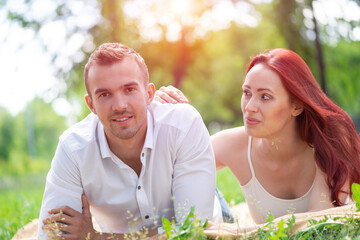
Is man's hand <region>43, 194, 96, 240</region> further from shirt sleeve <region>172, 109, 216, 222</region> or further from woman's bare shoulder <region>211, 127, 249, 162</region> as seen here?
woman's bare shoulder <region>211, 127, 249, 162</region>

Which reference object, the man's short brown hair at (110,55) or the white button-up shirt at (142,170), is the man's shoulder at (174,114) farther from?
the man's short brown hair at (110,55)

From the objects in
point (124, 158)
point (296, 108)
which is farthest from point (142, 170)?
point (296, 108)

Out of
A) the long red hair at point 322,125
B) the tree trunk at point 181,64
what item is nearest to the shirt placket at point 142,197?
the long red hair at point 322,125

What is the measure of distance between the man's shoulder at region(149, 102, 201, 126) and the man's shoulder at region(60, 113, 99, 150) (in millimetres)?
495

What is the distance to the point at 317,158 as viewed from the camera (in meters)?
3.78

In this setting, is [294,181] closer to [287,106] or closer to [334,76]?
[287,106]

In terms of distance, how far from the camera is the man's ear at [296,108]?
373 centimetres

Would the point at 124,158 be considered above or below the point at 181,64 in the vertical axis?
below

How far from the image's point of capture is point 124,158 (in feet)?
11.1

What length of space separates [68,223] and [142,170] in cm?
64

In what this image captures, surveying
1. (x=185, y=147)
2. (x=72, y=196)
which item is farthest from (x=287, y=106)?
(x=72, y=196)

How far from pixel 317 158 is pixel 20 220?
3.15 m

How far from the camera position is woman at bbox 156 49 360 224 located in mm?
3592

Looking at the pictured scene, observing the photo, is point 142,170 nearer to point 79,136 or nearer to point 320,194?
point 79,136
